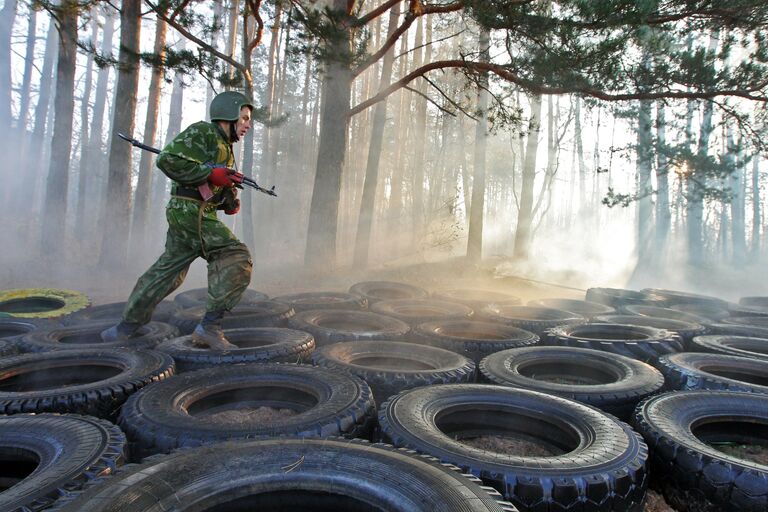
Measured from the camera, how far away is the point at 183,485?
1563 mm

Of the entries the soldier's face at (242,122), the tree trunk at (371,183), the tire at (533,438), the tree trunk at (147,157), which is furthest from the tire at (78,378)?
the tree trunk at (147,157)

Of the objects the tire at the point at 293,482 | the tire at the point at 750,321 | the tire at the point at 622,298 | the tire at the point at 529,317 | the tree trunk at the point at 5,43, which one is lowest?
the tire at the point at 293,482

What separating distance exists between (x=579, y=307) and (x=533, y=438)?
497 centimetres

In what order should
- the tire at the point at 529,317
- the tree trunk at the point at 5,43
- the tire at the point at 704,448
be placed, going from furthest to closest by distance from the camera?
the tree trunk at the point at 5,43 → the tire at the point at 529,317 → the tire at the point at 704,448

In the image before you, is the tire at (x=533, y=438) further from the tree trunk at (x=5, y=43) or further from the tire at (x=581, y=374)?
the tree trunk at (x=5, y=43)

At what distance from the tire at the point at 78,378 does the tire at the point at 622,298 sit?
696 centimetres

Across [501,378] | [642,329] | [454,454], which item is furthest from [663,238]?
[454,454]

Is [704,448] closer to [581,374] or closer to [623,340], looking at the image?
[581,374]

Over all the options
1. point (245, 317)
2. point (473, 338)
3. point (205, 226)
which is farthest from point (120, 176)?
point (473, 338)

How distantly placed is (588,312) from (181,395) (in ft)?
19.5

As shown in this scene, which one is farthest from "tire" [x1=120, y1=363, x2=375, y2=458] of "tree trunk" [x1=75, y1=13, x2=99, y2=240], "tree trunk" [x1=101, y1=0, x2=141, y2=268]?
"tree trunk" [x1=75, y1=13, x2=99, y2=240]

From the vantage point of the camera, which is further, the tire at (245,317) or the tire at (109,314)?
the tire at (109,314)

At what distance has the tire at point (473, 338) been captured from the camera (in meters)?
4.33

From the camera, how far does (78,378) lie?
3562 mm
